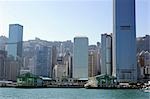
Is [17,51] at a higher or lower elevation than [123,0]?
lower

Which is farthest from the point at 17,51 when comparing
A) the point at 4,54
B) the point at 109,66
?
the point at 109,66

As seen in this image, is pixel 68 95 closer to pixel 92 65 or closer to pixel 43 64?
pixel 92 65

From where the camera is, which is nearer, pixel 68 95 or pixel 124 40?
pixel 68 95

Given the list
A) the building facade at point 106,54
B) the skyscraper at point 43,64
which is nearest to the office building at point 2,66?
the skyscraper at point 43,64

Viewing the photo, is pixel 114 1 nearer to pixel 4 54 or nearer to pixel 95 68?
pixel 95 68

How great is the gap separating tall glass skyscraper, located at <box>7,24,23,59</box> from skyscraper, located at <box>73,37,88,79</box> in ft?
91.6

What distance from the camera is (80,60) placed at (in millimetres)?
113438

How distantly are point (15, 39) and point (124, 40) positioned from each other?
51646mm

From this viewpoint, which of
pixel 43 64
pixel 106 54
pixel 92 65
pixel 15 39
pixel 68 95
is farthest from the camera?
pixel 15 39

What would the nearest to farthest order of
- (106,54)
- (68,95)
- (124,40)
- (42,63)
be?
(68,95) → (124,40) → (106,54) → (42,63)

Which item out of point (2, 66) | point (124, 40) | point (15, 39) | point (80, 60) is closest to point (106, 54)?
point (80, 60)

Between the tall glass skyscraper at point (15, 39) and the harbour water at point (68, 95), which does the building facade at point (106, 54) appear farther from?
the harbour water at point (68, 95)

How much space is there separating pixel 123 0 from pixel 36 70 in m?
45.8

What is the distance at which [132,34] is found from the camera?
4006 inches
